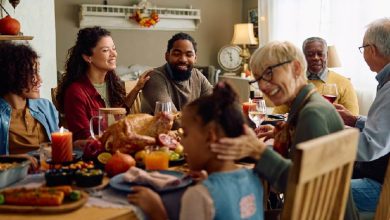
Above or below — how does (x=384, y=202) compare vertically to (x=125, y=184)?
below

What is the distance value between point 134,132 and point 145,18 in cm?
459

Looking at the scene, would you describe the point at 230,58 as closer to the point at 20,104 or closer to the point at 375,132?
the point at 20,104

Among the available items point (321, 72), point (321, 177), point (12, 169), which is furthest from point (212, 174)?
point (321, 72)

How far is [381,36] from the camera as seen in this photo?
2166 mm

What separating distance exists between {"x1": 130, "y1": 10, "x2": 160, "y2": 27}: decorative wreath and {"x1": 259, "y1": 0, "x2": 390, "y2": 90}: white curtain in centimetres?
153

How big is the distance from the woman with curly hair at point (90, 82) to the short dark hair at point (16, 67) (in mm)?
334

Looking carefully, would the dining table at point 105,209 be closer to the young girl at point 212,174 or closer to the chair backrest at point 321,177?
the young girl at point 212,174

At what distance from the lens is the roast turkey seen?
1.73m

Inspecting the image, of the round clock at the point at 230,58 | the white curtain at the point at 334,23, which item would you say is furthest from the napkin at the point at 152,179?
the round clock at the point at 230,58

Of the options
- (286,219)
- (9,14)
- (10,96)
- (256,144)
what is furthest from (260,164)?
(9,14)

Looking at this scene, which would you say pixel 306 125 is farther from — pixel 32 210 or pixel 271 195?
pixel 271 195

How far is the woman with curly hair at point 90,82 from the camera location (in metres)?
Answer: 2.50

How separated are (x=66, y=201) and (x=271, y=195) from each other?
6.28ft

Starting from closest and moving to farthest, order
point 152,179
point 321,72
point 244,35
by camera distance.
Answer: point 152,179 → point 321,72 → point 244,35
